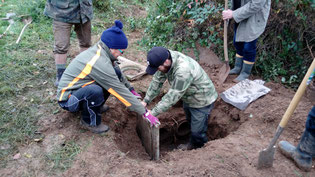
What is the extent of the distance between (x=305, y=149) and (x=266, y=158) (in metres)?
0.41

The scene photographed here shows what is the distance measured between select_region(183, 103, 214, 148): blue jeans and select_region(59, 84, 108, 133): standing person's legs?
3.98ft

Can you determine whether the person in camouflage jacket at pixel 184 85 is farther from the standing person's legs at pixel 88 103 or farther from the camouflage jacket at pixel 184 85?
the standing person's legs at pixel 88 103

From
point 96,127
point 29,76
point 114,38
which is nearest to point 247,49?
point 114,38

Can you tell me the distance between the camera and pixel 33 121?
3.23 meters

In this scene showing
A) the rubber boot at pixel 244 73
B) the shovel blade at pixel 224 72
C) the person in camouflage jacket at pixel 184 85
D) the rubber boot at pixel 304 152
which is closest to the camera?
the rubber boot at pixel 304 152

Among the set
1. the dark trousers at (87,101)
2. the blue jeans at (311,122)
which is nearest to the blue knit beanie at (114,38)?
the dark trousers at (87,101)

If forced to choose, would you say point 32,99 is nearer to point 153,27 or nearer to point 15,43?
point 15,43

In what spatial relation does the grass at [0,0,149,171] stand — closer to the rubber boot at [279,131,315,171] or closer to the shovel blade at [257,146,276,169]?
the shovel blade at [257,146,276,169]

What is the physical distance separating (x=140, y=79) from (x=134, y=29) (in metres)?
2.38

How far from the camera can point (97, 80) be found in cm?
273

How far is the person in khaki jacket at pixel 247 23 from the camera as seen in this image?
3570 mm

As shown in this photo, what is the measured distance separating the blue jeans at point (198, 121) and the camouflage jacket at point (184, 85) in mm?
98

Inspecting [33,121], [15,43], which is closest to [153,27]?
[15,43]

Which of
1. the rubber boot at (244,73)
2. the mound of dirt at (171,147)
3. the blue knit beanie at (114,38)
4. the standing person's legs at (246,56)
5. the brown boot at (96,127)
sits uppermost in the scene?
the blue knit beanie at (114,38)
